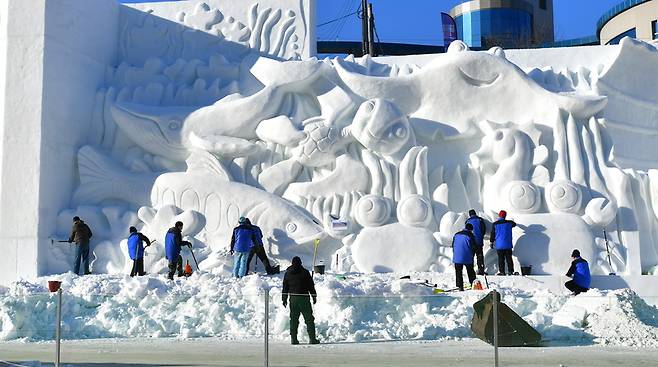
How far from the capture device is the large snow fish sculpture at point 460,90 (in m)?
16.5

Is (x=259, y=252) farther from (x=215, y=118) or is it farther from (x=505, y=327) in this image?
(x=505, y=327)

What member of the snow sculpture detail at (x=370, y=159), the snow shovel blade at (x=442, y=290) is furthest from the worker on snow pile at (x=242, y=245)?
the snow shovel blade at (x=442, y=290)

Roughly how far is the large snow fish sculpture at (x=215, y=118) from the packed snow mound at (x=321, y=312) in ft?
11.9

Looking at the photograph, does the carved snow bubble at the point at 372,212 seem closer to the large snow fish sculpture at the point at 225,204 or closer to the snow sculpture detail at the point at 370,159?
the snow sculpture detail at the point at 370,159

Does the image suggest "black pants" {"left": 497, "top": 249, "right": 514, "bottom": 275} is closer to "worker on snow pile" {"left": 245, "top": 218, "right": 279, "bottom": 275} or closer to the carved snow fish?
the carved snow fish

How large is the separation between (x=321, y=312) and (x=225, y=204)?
5.08 meters

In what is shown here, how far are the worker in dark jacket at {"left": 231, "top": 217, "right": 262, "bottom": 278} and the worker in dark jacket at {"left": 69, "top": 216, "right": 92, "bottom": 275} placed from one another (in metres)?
2.83

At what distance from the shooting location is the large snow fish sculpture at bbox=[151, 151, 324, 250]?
1573 cm

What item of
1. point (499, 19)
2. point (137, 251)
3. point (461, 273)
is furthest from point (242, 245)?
point (499, 19)

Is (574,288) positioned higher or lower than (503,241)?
lower

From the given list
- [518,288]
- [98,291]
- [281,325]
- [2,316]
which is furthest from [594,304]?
[2,316]

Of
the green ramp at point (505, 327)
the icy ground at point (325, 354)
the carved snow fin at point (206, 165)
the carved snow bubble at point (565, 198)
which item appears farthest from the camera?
the carved snow fin at point (206, 165)

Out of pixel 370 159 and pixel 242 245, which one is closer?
pixel 242 245

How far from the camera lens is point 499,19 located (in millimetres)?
56688
